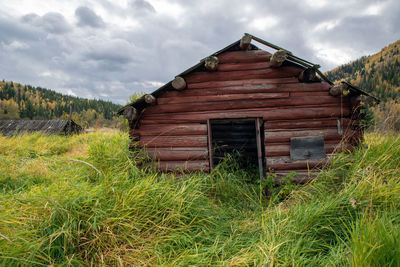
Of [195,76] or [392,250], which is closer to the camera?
[392,250]

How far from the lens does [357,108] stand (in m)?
5.17

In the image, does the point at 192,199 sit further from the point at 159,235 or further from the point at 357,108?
the point at 357,108

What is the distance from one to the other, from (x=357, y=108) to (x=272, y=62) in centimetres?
241

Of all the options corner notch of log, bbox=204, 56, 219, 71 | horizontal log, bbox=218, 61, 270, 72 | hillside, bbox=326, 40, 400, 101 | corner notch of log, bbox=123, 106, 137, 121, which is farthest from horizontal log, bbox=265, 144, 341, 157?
hillside, bbox=326, 40, 400, 101

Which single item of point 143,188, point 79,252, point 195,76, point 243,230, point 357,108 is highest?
point 195,76

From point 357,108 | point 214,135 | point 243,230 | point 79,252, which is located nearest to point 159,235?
point 79,252

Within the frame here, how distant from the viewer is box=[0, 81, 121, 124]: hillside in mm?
80688

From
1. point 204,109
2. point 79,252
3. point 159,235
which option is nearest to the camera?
point 79,252

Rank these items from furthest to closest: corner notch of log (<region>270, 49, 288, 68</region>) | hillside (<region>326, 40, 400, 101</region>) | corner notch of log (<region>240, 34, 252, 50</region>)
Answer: hillside (<region>326, 40, 400, 101</region>), corner notch of log (<region>240, 34, 252, 50</region>), corner notch of log (<region>270, 49, 288, 68</region>)

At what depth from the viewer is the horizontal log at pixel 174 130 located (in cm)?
559

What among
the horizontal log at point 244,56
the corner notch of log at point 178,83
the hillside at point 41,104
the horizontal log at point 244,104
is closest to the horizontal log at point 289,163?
the horizontal log at point 244,104

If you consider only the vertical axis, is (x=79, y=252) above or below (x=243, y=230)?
above

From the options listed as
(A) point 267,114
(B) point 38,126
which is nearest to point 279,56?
(A) point 267,114

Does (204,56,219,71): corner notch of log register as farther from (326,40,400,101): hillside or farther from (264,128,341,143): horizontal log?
(326,40,400,101): hillside
